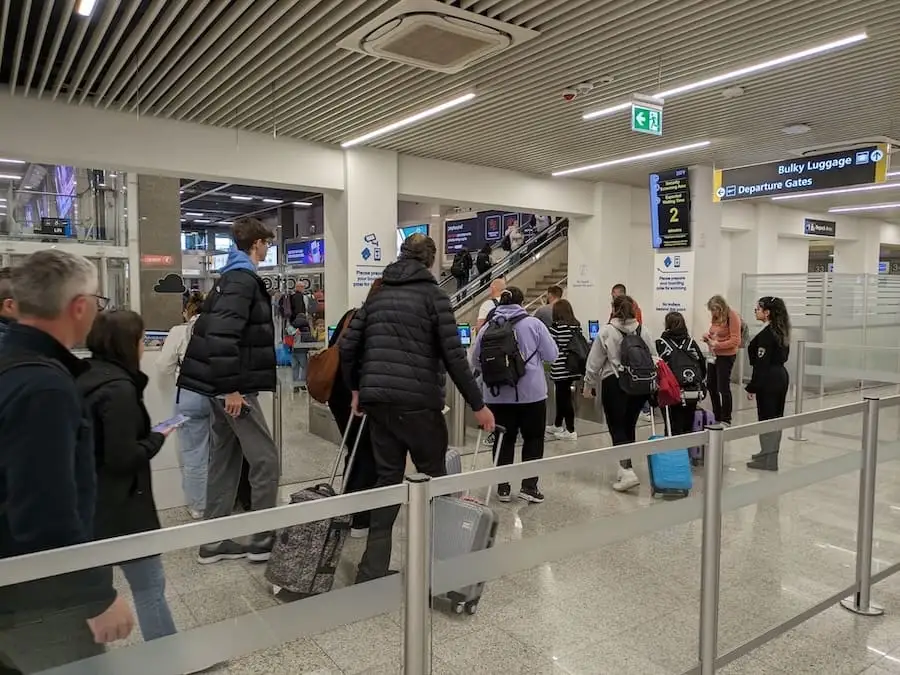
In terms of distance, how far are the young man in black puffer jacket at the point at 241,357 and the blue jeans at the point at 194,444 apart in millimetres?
555

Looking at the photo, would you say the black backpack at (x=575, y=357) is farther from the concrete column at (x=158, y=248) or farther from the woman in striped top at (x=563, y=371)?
the concrete column at (x=158, y=248)

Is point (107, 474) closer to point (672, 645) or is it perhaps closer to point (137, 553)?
point (137, 553)

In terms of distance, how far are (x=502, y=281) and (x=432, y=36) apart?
2.96 m

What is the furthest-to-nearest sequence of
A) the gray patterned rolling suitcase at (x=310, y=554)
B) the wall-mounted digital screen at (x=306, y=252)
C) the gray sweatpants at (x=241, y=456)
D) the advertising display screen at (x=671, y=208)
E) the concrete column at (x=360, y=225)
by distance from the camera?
the wall-mounted digital screen at (x=306, y=252)
the advertising display screen at (x=671, y=208)
the concrete column at (x=360, y=225)
the gray sweatpants at (x=241, y=456)
the gray patterned rolling suitcase at (x=310, y=554)

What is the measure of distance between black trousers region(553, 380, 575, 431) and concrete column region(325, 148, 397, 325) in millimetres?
2622

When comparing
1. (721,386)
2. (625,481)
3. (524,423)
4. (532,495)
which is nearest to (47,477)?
(625,481)

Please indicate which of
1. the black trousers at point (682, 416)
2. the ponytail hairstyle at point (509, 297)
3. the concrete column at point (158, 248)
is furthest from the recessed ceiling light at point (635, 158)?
the concrete column at point (158, 248)

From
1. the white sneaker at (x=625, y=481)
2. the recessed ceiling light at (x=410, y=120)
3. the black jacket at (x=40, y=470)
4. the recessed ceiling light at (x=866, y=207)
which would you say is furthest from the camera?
the recessed ceiling light at (x=866, y=207)

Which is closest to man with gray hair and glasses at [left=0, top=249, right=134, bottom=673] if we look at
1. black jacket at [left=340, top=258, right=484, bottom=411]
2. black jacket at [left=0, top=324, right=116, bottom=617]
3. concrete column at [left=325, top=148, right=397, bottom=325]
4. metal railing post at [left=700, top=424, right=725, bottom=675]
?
black jacket at [left=0, top=324, right=116, bottom=617]

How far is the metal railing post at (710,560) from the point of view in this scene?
102 inches

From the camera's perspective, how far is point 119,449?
205cm

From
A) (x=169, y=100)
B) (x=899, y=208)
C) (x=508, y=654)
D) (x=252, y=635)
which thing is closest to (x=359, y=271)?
(x=169, y=100)

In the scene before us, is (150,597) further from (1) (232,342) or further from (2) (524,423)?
(2) (524,423)

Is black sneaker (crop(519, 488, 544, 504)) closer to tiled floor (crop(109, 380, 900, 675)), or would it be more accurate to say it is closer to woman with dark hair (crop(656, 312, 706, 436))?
tiled floor (crop(109, 380, 900, 675))
